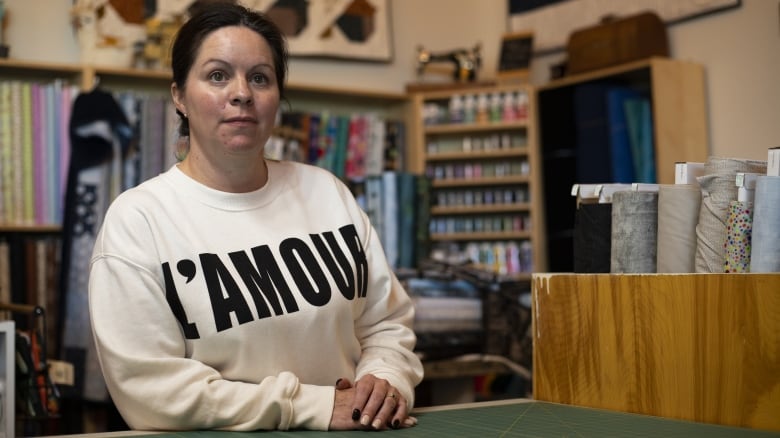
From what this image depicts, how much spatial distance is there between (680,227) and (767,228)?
228 mm

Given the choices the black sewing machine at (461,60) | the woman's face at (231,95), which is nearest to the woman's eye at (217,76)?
the woman's face at (231,95)

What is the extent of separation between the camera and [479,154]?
4.73 meters

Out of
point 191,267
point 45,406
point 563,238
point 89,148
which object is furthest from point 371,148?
point 191,267

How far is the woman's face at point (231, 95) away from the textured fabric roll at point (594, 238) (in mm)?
638

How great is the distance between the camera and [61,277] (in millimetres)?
3660

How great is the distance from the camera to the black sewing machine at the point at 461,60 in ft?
16.0

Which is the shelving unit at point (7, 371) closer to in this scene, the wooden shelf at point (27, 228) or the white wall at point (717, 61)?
the wooden shelf at point (27, 228)

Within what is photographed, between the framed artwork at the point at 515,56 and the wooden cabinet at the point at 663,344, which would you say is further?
the framed artwork at the point at 515,56

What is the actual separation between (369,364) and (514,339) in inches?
52.5

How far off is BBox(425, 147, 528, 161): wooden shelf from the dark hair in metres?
2.90

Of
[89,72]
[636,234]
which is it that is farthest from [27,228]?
[636,234]

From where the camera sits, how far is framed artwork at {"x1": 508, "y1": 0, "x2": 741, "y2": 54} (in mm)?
4223

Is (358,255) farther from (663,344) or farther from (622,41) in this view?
(622,41)

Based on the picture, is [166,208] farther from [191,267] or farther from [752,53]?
[752,53]
